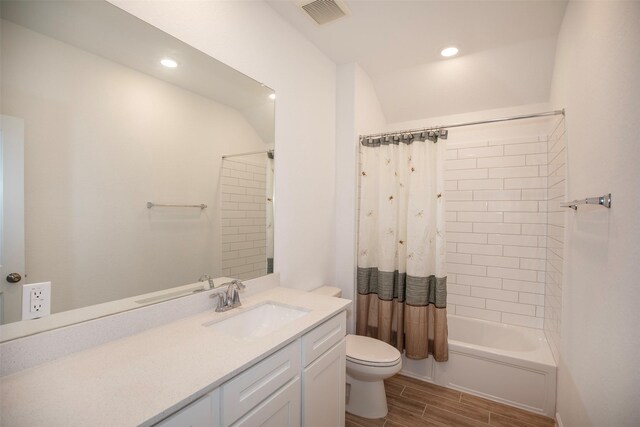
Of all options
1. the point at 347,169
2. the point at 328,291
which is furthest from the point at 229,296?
the point at 347,169

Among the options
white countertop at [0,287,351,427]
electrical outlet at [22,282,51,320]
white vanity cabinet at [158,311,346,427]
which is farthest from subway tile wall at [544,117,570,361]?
electrical outlet at [22,282,51,320]

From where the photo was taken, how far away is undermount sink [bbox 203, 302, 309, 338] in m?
1.43

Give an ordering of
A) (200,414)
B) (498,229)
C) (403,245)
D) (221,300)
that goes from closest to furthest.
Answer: (200,414) < (221,300) < (403,245) < (498,229)

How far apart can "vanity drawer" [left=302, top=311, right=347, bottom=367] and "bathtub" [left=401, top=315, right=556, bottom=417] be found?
1231 millimetres

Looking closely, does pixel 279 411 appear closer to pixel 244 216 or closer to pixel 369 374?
pixel 369 374

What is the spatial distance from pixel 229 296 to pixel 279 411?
605 mm

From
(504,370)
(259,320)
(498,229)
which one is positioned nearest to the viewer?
(259,320)

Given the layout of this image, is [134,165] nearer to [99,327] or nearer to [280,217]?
[99,327]

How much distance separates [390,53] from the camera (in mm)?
2359

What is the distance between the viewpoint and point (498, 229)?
8.89 feet

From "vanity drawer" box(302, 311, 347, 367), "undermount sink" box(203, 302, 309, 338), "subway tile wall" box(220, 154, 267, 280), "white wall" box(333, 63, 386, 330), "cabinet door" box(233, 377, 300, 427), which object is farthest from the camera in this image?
"white wall" box(333, 63, 386, 330)

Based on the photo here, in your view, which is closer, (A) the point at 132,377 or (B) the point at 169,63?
(A) the point at 132,377

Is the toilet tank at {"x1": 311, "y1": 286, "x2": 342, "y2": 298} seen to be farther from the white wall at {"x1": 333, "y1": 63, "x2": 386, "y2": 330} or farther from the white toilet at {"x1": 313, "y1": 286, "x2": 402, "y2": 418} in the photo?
the white toilet at {"x1": 313, "y1": 286, "x2": 402, "y2": 418}

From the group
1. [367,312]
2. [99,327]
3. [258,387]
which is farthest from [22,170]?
[367,312]
